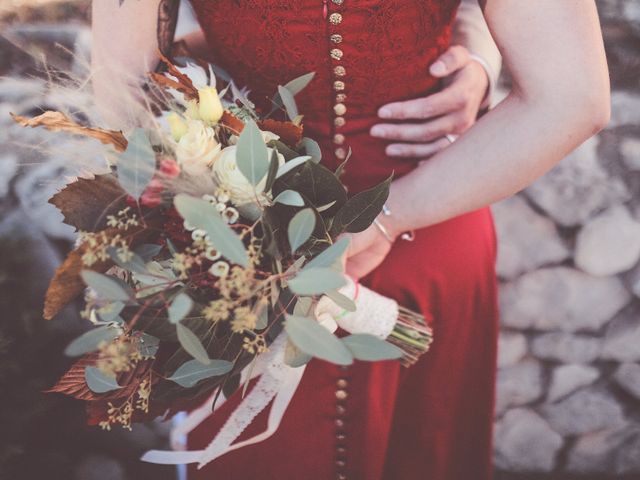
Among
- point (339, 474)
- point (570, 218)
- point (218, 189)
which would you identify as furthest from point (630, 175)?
point (218, 189)

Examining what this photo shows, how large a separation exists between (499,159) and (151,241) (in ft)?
1.61

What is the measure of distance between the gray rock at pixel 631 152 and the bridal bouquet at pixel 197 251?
3.47ft

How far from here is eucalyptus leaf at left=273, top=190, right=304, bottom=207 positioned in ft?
1.80

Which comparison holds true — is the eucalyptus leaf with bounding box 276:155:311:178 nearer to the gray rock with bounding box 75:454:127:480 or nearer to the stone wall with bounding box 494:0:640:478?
the stone wall with bounding box 494:0:640:478

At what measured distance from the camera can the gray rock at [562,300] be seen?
147 cm

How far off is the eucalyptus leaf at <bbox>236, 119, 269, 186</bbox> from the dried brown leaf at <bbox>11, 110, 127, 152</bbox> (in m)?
0.15

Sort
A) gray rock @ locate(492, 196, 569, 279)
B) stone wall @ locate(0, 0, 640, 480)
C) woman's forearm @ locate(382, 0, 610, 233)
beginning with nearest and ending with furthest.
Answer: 1. woman's forearm @ locate(382, 0, 610, 233)
2. stone wall @ locate(0, 0, 640, 480)
3. gray rock @ locate(492, 196, 569, 279)

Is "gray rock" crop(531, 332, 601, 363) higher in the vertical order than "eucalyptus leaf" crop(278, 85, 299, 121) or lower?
lower

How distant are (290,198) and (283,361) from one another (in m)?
0.29

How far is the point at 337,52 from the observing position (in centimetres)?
76

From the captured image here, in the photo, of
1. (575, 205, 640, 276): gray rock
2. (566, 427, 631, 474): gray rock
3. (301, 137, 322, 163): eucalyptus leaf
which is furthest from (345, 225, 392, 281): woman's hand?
(566, 427, 631, 474): gray rock

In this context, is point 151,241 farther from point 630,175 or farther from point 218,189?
point 630,175

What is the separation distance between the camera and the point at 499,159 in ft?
2.49

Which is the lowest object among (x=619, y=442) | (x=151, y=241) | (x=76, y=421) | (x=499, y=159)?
(x=619, y=442)
